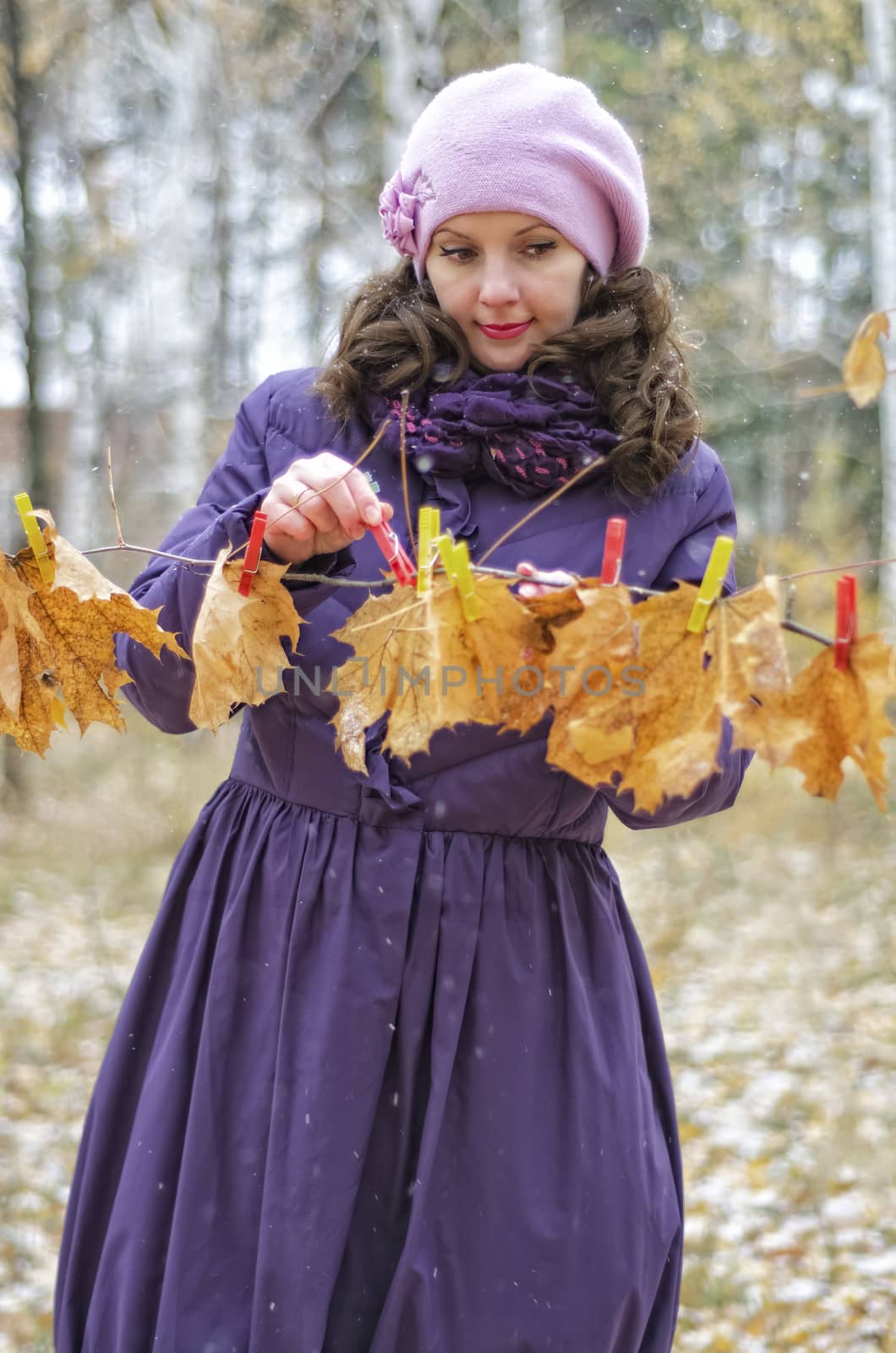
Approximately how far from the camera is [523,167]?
1654mm

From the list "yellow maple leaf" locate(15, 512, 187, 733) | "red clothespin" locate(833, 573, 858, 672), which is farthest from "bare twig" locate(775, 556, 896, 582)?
"yellow maple leaf" locate(15, 512, 187, 733)

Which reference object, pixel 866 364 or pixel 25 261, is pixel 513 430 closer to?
pixel 866 364

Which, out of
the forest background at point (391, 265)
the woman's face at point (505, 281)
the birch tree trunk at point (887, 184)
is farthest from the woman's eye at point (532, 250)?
the birch tree trunk at point (887, 184)

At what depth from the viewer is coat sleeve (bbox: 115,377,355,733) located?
1413mm

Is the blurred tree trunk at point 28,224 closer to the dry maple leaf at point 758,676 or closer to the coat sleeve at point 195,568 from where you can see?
the coat sleeve at point 195,568

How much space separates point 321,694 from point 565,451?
0.49 meters

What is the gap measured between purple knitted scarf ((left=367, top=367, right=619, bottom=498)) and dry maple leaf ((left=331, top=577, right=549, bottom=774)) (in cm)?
54

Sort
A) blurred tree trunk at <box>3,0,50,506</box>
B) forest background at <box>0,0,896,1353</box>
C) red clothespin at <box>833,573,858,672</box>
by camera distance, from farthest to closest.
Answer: blurred tree trunk at <box>3,0,50,506</box>, forest background at <box>0,0,896,1353</box>, red clothespin at <box>833,573,858,672</box>

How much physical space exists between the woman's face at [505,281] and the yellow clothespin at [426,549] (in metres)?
0.62

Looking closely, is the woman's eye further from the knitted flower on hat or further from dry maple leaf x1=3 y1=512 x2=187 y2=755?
dry maple leaf x1=3 y1=512 x2=187 y2=755

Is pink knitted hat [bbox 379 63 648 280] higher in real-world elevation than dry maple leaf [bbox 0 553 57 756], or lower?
higher

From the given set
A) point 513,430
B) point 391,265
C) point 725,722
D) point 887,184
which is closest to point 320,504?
point 513,430

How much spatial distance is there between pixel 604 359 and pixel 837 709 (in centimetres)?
87

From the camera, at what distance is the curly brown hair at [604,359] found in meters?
1.68
